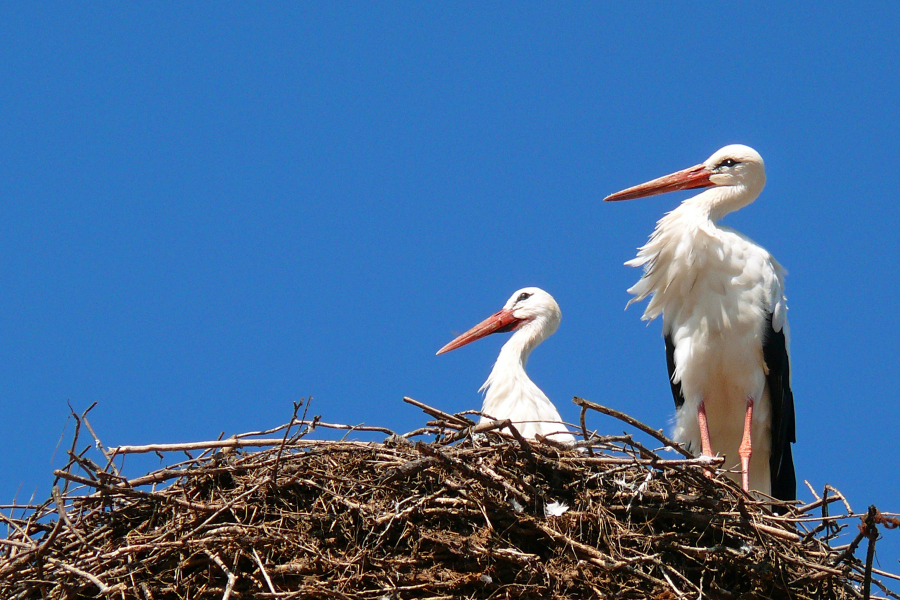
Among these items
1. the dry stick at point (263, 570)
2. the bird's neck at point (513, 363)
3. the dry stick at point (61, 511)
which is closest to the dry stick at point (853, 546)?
the dry stick at point (263, 570)

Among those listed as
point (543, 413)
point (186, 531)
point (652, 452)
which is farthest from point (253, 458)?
point (543, 413)

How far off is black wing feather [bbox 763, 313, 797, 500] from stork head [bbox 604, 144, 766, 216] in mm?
657

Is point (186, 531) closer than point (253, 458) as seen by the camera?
Yes

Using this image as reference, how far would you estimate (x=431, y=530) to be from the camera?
12.5 feet

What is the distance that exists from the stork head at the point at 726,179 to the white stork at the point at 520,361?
98 centimetres

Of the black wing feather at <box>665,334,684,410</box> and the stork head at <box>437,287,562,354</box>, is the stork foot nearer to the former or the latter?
the black wing feather at <box>665,334,684,410</box>

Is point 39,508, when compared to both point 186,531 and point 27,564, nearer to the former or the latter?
point 27,564

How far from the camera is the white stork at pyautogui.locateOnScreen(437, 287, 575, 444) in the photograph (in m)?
5.41

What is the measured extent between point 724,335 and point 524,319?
1.47 meters

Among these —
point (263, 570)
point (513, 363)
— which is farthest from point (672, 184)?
point (263, 570)

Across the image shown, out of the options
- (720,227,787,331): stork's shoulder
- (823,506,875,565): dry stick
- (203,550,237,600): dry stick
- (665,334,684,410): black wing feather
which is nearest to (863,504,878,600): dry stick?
(823,506,875,565): dry stick

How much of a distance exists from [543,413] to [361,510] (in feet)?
6.05

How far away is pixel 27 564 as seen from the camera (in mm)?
3703

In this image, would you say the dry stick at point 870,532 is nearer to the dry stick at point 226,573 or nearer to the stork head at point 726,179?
the dry stick at point 226,573
